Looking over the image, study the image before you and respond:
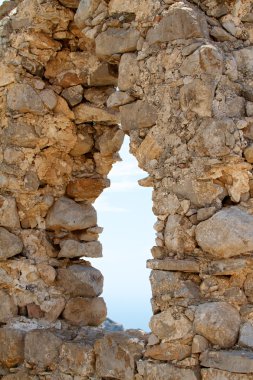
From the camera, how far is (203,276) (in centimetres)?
281

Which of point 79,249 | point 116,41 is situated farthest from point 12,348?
point 116,41

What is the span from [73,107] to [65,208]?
78cm

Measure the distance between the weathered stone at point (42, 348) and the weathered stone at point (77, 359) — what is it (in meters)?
0.07

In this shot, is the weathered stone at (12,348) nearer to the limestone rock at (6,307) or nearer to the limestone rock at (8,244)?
the limestone rock at (6,307)

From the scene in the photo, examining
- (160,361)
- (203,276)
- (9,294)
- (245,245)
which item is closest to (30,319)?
(9,294)

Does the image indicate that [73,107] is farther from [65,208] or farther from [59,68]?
[65,208]

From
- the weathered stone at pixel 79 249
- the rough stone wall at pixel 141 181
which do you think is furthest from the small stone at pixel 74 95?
the weathered stone at pixel 79 249

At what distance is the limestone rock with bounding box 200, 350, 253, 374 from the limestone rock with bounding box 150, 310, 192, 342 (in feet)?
0.53

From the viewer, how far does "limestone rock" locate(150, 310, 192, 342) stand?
277cm

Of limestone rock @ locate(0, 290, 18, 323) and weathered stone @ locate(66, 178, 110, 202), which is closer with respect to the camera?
limestone rock @ locate(0, 290, 18, 323)

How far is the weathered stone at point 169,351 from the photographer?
2770 mm

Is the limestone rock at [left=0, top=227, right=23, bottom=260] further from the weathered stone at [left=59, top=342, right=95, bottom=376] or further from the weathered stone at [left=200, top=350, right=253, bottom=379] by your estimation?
the weathered stone at [left=200, top=350, right=253, bottom=379]

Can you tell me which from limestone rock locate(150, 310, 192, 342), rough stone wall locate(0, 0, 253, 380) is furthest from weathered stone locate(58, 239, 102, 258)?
limestone rock locate(150, 310, 192, 342)

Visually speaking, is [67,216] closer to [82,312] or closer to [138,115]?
[82,312]
